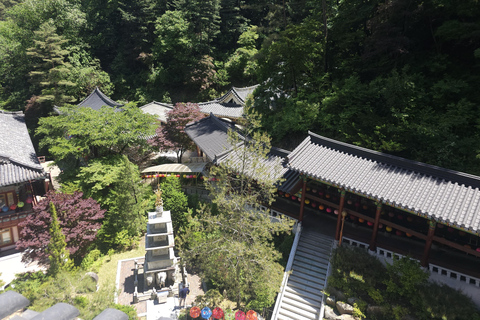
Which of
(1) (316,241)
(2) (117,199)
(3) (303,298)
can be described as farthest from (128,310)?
(1) (316,241)

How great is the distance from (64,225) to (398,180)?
66.6 feet

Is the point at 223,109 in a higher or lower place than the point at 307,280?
higher

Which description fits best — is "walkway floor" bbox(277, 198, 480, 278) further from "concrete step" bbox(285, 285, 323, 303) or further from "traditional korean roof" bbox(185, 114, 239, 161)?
"traditional korean roof" bbox(185, 114, 239, 161)

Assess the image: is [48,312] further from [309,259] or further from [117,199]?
[117,199]

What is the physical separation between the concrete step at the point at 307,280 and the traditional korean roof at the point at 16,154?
1989 cm

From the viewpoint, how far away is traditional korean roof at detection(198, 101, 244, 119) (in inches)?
1419

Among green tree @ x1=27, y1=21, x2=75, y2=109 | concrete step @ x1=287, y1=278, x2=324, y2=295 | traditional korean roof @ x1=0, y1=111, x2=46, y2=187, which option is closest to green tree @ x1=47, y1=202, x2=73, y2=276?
traditional korean roof @ x1=0, y1=111, x2=46, y2=187

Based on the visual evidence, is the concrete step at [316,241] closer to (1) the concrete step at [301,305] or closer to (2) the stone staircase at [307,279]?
(2) the stone staircase at [307,279]

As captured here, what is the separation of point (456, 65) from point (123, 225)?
999 inches

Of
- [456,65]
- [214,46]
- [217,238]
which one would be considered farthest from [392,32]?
[214,46]

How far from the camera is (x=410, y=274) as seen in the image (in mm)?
13523

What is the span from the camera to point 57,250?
1575 cm

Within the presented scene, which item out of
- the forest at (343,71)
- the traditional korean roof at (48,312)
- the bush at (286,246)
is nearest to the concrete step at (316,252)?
→ the bush at (286,246)

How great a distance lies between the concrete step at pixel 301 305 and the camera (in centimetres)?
1482
